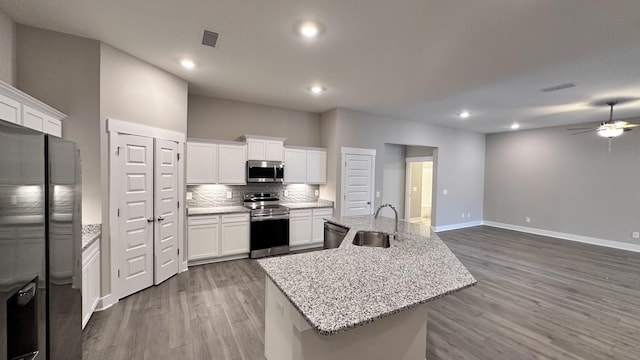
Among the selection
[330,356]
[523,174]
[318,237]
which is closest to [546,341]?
[330,356]

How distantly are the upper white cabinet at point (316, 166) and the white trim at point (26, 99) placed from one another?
146 inches

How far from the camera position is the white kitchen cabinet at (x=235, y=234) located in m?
4.36

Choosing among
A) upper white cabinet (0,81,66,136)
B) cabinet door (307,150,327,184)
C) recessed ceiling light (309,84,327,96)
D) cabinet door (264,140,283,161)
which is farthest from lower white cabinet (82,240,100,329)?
cabinet door (307,150,327,184)

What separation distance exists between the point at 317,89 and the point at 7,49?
3.40 m

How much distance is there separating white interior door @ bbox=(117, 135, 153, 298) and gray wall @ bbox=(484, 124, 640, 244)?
8993 mm

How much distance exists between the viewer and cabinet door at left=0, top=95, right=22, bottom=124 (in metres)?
1.75

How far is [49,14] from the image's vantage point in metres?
2.31

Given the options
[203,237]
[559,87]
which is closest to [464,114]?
[559,87]

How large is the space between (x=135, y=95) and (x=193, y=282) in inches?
102

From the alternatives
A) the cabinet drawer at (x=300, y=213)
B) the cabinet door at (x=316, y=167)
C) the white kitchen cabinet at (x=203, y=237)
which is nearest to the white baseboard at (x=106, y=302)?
the white kitchen cabinet at (x=203, y=237)

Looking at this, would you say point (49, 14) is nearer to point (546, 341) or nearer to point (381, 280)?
point (381, 280)

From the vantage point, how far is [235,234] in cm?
445

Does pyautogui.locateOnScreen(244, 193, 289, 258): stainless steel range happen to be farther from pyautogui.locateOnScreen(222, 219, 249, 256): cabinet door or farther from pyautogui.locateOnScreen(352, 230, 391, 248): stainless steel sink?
pyautogui.locateOnScreen(352, 230, 391, 248): stainless steel sink

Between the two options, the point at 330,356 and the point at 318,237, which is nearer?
the point at 330,356
